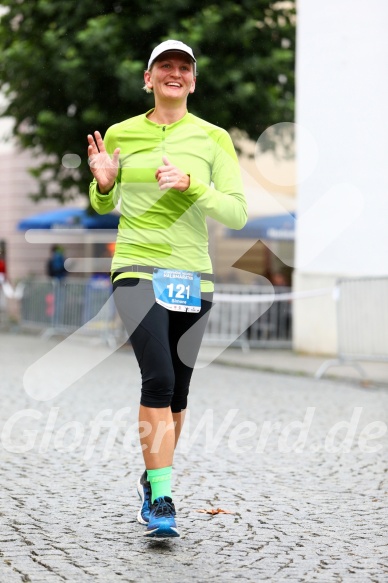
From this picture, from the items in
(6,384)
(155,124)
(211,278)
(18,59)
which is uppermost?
(18,59)

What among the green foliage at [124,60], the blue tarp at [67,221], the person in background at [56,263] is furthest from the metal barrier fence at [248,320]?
the person in background at [56,263]

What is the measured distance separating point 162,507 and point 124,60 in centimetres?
1254

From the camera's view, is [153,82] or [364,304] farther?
[364,304]

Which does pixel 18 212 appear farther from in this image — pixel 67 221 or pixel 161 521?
pixel 161 521

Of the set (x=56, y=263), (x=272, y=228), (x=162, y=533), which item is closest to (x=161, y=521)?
(x=162, y=533)

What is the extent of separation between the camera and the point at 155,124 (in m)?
4.86

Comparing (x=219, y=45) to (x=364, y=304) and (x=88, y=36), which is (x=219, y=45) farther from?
(x=364, y=304)

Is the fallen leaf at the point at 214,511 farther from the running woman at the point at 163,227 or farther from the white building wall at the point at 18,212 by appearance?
the white building wall at the point at 18,212

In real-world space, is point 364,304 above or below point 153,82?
below

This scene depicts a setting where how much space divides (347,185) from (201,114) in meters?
2.61

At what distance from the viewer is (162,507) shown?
4.61m

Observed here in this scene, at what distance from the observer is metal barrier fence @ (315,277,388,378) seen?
41.1ft

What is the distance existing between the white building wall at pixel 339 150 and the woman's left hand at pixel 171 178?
11.1 m

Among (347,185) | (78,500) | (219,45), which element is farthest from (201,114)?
(78,500)
